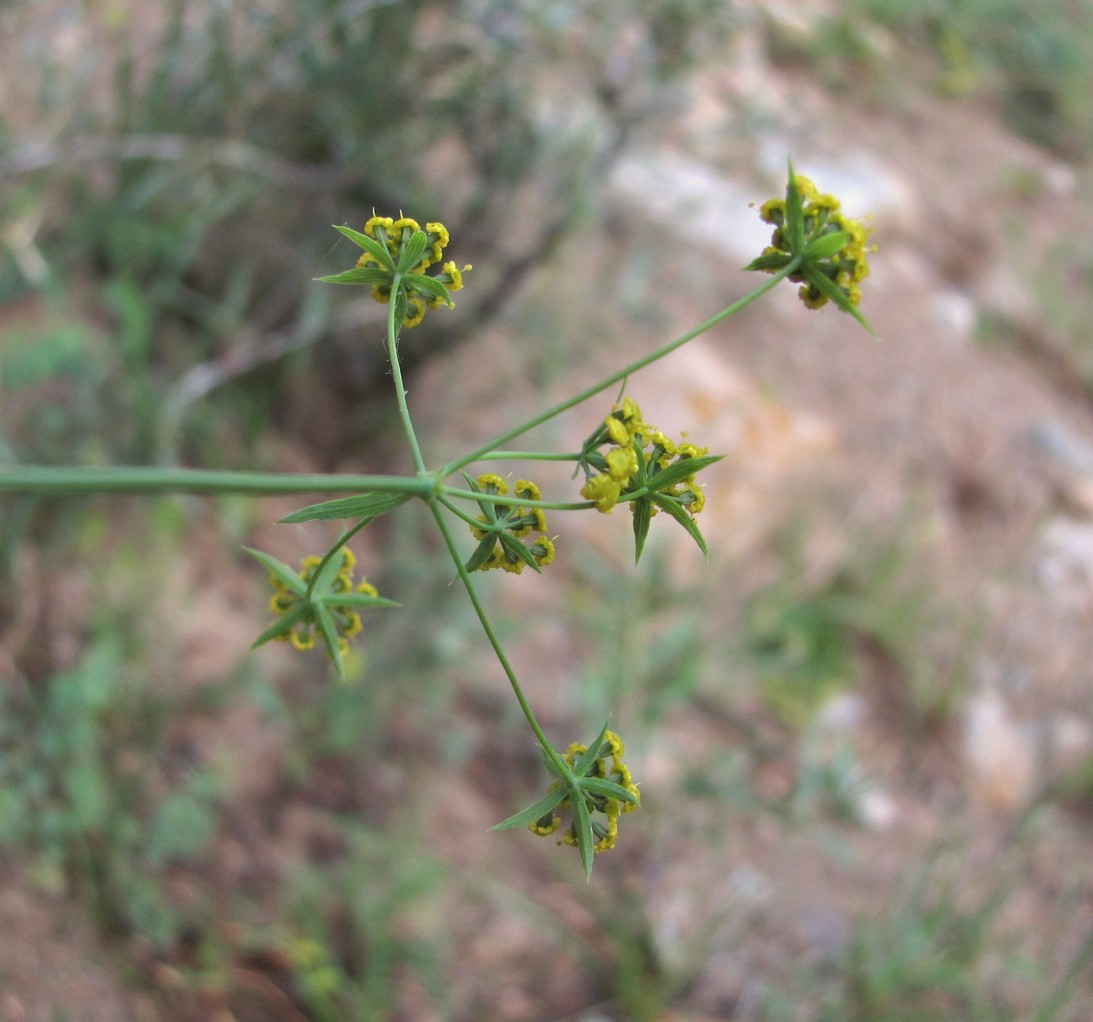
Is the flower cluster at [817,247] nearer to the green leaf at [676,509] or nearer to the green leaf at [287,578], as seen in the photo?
the green leaf at [676,509]

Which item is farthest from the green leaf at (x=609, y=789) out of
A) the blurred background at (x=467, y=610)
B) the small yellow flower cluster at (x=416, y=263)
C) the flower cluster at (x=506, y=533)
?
the blurred background at (x=467, y=610)

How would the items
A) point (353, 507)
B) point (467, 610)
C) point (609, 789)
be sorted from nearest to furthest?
point (353, 507) → point (609, 789) → point (467, 610)

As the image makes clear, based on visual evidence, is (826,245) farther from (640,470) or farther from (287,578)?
(287,578)

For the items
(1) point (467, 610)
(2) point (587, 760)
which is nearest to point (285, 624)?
(2) point (587, 760)

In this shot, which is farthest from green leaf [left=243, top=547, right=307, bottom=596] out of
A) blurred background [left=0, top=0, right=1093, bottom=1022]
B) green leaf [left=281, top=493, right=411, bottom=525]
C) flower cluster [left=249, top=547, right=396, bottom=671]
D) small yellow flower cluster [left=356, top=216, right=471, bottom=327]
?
blurred background [left=0, top=0, right=1093, bottom=1022]

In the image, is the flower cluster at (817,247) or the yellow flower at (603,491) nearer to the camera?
the yellow flower at (603,491)

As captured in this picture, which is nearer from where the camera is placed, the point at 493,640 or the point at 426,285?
the point at 493,640

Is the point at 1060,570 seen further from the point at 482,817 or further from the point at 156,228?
the point at 156,228
